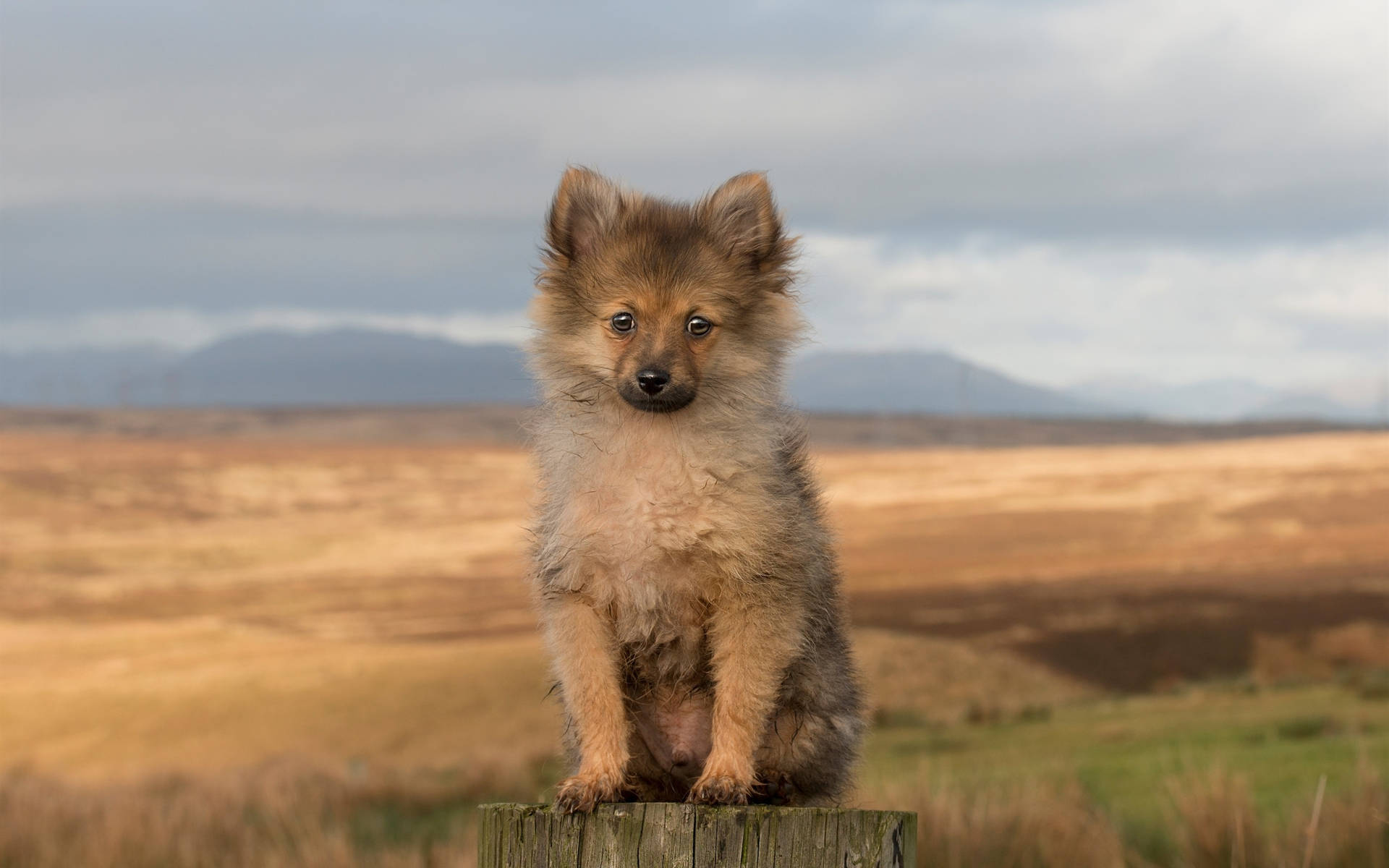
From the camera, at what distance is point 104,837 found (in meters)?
14.9

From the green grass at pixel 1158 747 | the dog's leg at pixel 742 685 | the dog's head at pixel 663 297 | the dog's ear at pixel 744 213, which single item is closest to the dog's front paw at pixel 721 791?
the dog's leg at pixel 742 685

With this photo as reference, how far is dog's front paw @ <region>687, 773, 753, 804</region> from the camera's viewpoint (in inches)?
187

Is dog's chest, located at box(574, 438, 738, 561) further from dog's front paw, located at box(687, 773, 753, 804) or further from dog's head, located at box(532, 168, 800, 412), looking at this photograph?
dog's front paw, located at box(687, 773, 753, 804)

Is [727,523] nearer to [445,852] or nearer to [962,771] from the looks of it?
[445,852]

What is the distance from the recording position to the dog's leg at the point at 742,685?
4805mm

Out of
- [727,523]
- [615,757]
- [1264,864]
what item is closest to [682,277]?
[727,523]

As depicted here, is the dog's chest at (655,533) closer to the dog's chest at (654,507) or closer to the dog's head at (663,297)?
the dog's chest at (654,507)

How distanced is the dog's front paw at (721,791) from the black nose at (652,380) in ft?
4.49

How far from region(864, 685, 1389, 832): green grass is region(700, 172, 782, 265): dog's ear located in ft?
25.5

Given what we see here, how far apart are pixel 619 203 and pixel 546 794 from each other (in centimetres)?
228

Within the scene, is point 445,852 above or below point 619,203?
below

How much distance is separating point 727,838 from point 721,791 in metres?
0.26

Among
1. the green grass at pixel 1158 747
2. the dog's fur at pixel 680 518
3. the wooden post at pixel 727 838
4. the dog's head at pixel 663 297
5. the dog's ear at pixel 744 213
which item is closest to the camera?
the wooden post at pixel 727 838

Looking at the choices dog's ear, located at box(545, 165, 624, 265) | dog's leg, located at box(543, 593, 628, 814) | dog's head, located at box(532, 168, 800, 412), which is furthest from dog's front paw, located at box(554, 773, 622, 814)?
dog's ear, located at box(545, 165, 624, 265)
